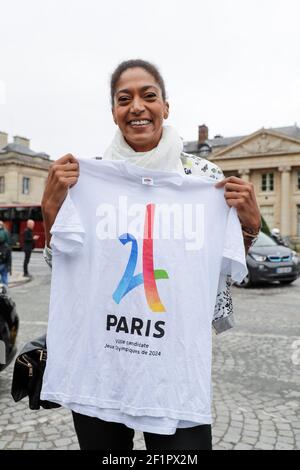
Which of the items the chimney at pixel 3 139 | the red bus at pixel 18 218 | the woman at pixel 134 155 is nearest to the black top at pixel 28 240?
the woman at pixel 134 155

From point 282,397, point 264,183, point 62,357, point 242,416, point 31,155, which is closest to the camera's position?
point 62,357

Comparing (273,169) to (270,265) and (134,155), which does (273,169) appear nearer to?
(270,265)

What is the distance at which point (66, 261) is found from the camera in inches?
71.9

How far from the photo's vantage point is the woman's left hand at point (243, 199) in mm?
1773

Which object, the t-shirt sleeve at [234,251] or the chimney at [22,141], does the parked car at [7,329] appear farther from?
the chimney at [22,141]

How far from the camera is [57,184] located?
1.80 m

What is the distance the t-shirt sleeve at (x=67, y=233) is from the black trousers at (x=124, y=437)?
675mm

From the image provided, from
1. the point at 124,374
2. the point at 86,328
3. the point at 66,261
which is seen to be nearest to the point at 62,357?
the point at 86,328

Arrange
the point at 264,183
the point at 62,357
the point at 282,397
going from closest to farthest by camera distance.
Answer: the point at 62,357 < the point at 282,397 < the point at 264,183

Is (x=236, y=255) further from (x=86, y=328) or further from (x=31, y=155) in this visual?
(x=31, y=155)

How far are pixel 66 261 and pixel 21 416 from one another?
2.49 metres

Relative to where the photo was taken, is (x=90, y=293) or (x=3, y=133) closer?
(x=90, y=293)
